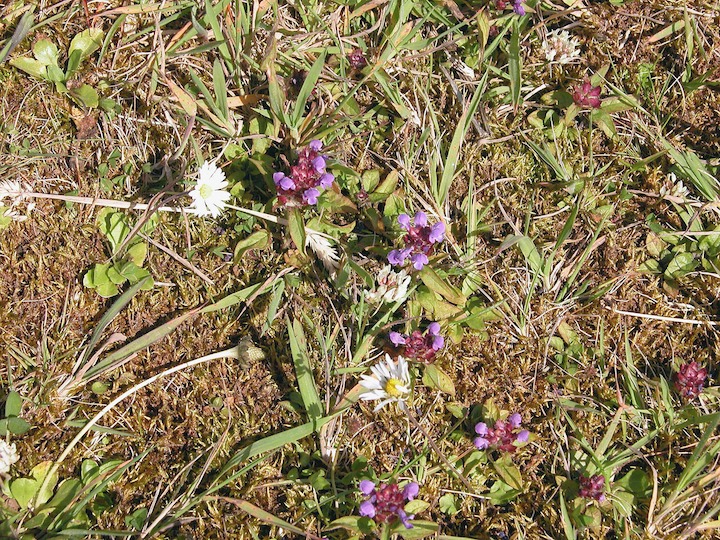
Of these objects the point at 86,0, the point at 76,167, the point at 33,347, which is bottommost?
the point at 33,347

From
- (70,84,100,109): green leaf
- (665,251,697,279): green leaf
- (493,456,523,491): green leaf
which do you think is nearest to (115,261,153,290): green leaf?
(70,84,100,109): green leaf

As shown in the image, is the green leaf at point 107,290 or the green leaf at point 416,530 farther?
the green leaf at point 107,290

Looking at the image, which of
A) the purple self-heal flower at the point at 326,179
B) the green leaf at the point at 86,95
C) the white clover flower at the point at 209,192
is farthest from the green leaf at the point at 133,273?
the purple self-heal flower at the point at 326,179

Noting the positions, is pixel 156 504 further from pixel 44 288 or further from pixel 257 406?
pixel 44 288

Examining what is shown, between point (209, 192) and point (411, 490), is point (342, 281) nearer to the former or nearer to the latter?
point (209, 192)

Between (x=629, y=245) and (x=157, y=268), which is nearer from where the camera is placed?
(x=157, y=268)

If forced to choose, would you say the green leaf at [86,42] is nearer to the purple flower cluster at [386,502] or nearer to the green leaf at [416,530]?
the purple flower cluster at [386,502]

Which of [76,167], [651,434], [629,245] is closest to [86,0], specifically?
[76,167]

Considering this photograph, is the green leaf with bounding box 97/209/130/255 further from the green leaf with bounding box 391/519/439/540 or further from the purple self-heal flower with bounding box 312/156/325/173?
the green leaf with bounding box 391/519/439/540
